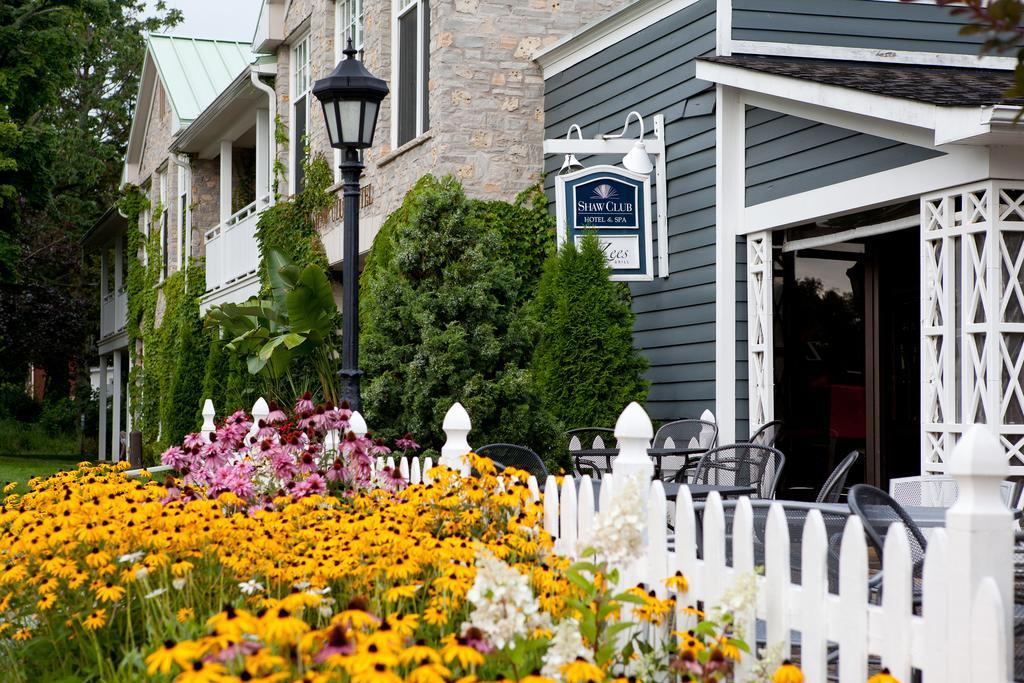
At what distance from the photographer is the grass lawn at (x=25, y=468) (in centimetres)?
2133

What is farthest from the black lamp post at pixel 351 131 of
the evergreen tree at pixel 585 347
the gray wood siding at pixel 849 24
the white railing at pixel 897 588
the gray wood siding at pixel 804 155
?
the white railing at pixel 897 588

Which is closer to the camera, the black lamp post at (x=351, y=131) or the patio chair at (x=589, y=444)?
the black lamp post at (x=351, y=131)

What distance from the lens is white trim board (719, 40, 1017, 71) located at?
1031cm

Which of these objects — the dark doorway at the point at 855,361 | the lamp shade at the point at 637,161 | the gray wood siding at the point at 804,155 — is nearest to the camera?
the gray wood siding at the point at 804,155

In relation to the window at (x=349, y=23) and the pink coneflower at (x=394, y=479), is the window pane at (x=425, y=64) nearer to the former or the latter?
the window at (x=349, y=23)

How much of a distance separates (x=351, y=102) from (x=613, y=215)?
337 cm

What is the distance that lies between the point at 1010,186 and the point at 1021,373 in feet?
3.80

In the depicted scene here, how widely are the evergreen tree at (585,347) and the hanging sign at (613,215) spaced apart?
221 millimetres

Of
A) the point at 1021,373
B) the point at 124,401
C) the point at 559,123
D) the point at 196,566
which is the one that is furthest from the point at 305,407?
the point at 124,401

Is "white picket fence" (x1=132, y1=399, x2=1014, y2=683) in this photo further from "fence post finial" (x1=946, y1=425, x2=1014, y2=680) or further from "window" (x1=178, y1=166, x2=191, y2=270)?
"window" (x1=178, y1=166, x2=191, y2=270)

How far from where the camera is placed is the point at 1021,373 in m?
7.66

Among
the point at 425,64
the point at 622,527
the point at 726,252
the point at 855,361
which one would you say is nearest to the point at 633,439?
the point at 622,527

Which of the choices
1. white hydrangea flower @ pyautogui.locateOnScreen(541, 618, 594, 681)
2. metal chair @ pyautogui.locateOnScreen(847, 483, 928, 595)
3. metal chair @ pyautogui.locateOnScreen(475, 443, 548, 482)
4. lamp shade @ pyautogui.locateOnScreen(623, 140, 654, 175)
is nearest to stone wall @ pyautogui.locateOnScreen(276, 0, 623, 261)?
lamp shade @ pyautogui.locateOnScreen(623, 140, 654, 175)

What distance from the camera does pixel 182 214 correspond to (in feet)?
77.8
